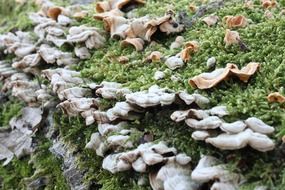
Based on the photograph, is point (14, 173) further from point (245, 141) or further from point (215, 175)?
point (245, 141)

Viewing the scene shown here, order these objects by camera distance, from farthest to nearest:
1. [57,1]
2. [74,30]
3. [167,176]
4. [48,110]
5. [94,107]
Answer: [57,1] → [74,30] → [48,110] → [94,107] → [167,176]

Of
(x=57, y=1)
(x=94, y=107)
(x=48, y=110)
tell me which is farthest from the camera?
(x=57, y=1)

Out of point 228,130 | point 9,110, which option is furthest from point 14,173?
point 228,130

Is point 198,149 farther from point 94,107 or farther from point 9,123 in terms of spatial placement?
point 9,123

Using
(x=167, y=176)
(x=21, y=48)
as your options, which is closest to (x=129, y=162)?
(x=167, y=176)

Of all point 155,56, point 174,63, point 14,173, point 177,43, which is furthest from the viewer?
point 14,173

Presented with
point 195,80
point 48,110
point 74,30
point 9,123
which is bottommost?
point 9,123

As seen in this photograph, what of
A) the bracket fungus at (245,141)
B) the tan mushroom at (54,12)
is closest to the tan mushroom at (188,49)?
the bracket fungus at (245,141)
